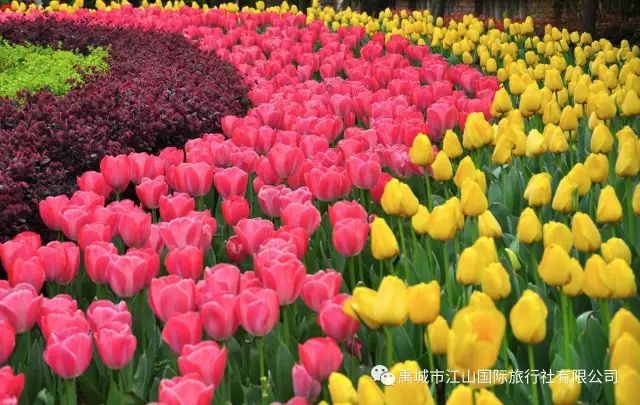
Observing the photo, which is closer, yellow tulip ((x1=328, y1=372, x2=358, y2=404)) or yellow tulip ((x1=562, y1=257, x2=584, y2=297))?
yellow tulip ((x1=328, y1=372, x2=358, y2=404))

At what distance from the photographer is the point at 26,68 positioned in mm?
6859

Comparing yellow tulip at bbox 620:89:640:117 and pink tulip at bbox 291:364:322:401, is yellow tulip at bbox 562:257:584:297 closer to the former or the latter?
pink tulip at bbox 291:364:322:401

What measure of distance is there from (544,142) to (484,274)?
1.59m

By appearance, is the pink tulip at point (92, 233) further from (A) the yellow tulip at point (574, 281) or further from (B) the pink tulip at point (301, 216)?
(A) the yellow tulip at point (574, 281)

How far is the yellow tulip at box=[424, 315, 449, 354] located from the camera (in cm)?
195

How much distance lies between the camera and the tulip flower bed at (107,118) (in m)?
3.91

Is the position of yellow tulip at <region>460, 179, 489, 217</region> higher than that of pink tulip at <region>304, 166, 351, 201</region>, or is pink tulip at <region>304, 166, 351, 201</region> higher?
yellow tulip at <region>460, 179, 489, 217</region>

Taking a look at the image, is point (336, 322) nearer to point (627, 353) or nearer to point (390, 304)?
point (390, 304)

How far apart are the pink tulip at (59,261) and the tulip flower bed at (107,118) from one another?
1.10 m

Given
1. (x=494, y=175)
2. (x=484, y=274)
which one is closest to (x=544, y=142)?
(x=494, y=175)

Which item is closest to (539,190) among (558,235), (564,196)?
(564,196)

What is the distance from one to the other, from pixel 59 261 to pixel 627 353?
164cm

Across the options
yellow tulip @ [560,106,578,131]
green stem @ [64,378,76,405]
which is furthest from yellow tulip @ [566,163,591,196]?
green stem @ [64,378,76,405]

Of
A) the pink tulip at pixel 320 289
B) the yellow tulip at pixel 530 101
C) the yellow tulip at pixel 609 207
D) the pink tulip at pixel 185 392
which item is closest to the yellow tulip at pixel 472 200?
the yellow tulip at pixel 609 207
